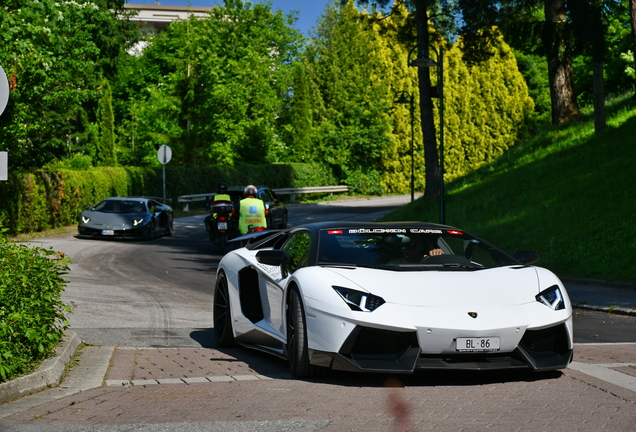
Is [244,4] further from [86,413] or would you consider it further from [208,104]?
[86,413]

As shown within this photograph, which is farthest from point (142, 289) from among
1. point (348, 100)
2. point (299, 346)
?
point (348, 100)

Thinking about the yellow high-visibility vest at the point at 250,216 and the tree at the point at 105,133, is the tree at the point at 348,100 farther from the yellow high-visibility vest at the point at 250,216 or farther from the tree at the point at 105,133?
the yellow high-visibility vest at the point at 250,216

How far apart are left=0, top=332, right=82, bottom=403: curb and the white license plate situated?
3.13 metres

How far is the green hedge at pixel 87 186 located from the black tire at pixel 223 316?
33.1 feet

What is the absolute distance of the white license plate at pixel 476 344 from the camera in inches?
241

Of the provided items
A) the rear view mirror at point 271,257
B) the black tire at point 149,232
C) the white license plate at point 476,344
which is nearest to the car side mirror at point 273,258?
the rear view mirror at point 271,257

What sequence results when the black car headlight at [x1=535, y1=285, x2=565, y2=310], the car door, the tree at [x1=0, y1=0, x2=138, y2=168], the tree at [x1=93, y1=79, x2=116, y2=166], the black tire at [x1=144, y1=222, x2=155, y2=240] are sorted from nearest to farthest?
the black car headlight at [x1=535, y1=285, x2=565, y2=310], the car door, the tree at [x1=0, y1=0, x2=138, y2=168], the black tire at [x1=144, y1=222, x2=155, y2=240], the tree at [x1=93, y1=79, x2=116, y2=166]

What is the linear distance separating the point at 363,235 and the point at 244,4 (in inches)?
2132

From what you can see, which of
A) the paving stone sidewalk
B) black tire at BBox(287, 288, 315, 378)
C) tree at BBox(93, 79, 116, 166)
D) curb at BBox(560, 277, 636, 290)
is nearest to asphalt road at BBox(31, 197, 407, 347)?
the paving stone sidewalk

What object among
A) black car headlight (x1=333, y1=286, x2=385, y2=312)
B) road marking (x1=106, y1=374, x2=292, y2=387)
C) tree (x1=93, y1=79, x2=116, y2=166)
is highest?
tree (x1=93, y1=79, x2=116, y2=166)

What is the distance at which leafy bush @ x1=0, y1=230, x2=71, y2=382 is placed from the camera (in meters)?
6.36

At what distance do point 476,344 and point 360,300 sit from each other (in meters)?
0.89

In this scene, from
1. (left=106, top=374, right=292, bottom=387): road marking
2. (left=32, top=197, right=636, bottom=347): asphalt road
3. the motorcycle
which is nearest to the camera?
(left=106, top=374, right=292, bottom=387): road marking

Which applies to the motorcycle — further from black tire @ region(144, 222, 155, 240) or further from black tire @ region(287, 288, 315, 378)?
black tire @ region(287, 288, 315, 378)
